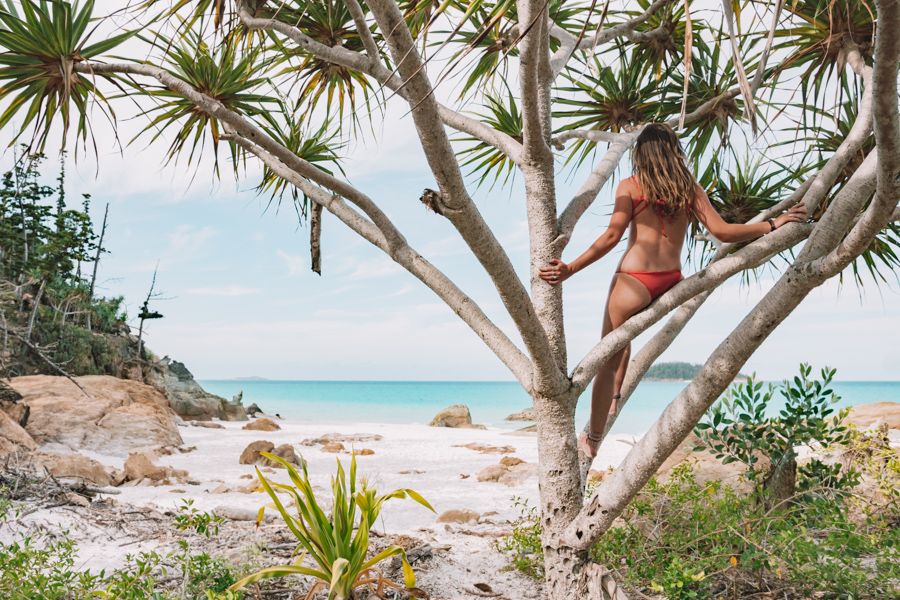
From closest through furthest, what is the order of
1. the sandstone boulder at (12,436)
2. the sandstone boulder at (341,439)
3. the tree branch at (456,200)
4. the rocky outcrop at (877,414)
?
the tree branch at (456,200), the sandstone boulder at (12,436), the rocky outcrop at (877,414), the sandstone boulder at (341,439)

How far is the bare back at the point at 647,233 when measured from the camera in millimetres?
2842

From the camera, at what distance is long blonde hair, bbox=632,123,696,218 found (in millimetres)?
2785

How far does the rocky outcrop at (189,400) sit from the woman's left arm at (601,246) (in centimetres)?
1300

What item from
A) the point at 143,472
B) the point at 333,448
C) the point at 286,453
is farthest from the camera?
the point at 333,448

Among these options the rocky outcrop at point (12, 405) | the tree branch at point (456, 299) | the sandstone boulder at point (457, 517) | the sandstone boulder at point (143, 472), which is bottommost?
A: the sandstone boulder at point (457, 517)

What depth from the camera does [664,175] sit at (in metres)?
2.79

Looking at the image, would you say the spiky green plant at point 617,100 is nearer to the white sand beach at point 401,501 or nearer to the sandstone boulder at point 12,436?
the white sand beach at point 401,501

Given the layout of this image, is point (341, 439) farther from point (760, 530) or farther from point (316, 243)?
point (760, 530)

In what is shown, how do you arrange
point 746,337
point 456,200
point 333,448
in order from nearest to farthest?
point 456,200 → point 746,337 → point 333,448

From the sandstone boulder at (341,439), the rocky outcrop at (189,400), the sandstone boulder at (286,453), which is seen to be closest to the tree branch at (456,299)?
the sandstone boulder at (286,453)

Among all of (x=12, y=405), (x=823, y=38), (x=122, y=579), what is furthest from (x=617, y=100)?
(x=12, y=405)

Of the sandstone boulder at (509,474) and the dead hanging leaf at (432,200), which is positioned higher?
the dead hanging leaf at (432,200)

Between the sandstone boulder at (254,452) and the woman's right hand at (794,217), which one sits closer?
the woman's right hand at (794,217)

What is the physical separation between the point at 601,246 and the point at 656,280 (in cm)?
35
